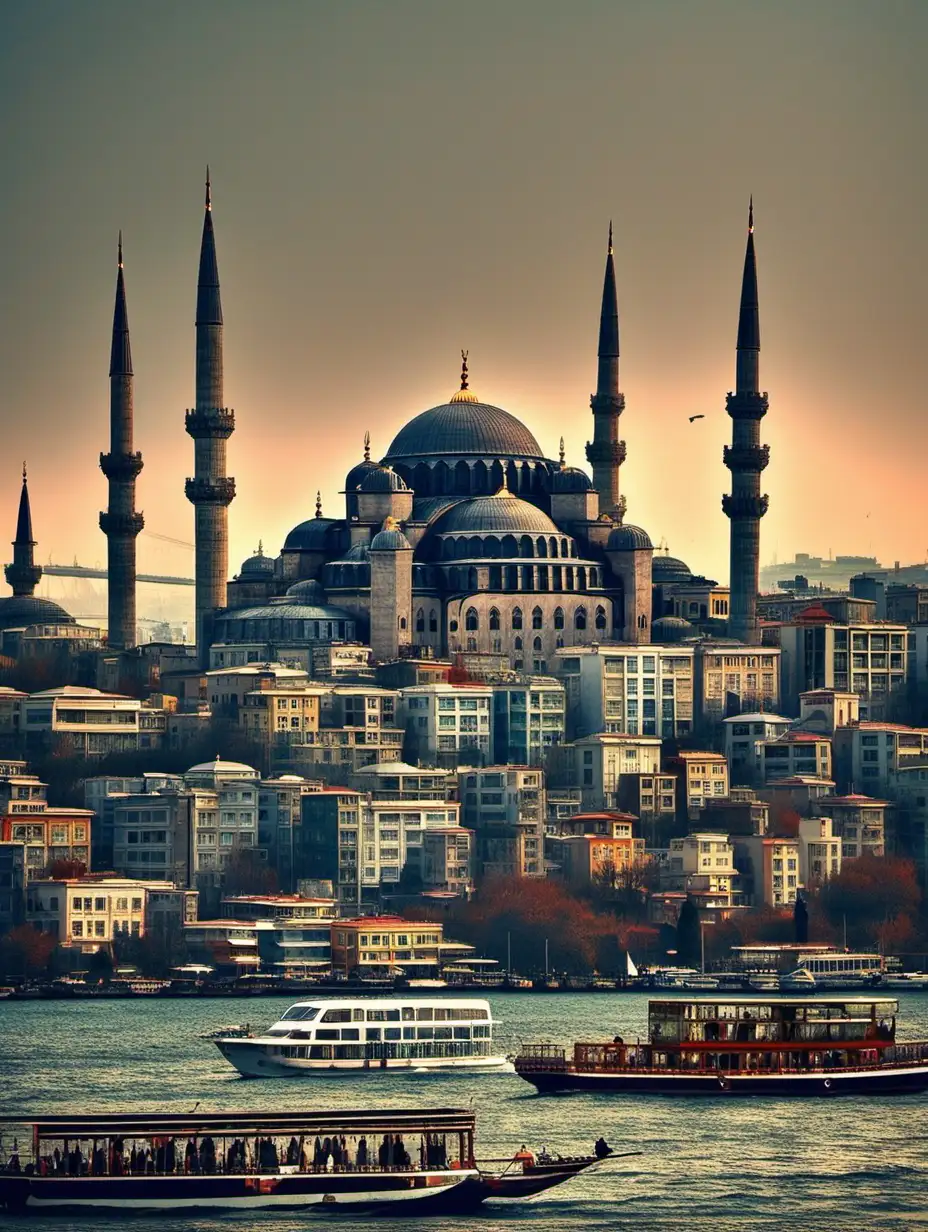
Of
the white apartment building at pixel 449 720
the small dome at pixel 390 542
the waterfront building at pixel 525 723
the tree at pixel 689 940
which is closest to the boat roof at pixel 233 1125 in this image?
the tree at pixel 689 940

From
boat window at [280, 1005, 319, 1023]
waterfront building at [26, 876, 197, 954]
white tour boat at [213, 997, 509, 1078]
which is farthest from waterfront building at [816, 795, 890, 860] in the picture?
boat window at [280, 1005, 319, 1023]

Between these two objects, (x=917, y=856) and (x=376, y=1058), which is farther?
(x=917, y=856)

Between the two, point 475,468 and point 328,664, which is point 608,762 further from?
point 475,468

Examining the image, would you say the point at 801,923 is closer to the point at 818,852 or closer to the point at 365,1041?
the point at 818,852

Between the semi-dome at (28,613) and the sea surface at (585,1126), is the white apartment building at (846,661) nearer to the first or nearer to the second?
the semi-dome at (28,613)

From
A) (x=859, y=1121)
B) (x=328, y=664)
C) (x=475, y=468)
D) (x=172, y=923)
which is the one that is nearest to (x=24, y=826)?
(x=172, y=923)

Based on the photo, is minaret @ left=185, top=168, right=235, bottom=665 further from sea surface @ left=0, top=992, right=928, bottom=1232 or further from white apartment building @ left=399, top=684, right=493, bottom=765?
sea surface @ left=0, top=992, right=928, bottom=1232
